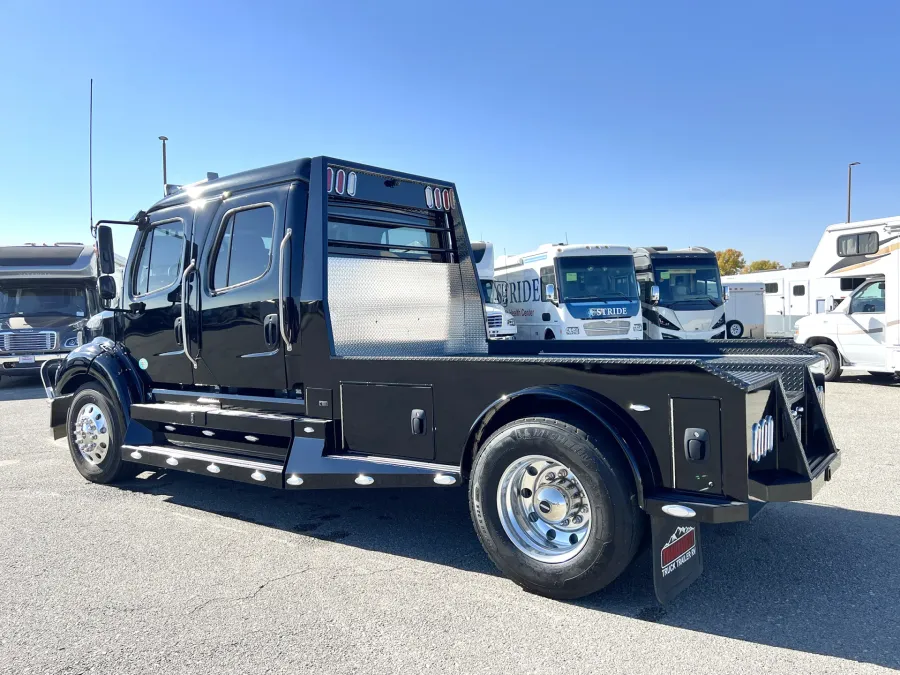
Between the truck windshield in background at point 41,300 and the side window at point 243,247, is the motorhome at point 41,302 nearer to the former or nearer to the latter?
the truck windshield in background at point 41,300

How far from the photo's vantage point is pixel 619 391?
332 cm

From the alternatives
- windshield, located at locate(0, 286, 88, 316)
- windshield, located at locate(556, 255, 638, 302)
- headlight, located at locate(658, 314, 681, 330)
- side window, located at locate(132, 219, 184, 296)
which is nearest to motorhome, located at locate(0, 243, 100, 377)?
windshield, located at locate(0, 286, 88, 316)

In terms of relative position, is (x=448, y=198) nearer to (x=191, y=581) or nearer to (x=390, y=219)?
(x=390, y=219)

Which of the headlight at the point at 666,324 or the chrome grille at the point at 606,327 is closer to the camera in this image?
the chrome grille at the point at 606,327

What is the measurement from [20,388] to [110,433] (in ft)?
36.3

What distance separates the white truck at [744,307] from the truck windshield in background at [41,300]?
17885 mm

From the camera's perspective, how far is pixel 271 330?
4.72 m

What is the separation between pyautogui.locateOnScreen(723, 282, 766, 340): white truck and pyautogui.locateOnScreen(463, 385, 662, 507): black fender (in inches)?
784

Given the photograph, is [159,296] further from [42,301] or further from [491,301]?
[491,301]

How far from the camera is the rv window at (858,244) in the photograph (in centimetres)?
1393

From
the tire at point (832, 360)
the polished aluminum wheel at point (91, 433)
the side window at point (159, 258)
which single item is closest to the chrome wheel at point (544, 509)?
the side window at point (159, 258)

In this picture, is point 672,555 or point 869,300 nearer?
point 672,555

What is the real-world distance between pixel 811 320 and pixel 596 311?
4634 millimetres

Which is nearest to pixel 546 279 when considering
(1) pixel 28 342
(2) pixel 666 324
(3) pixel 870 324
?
(2) pixel 666 324
